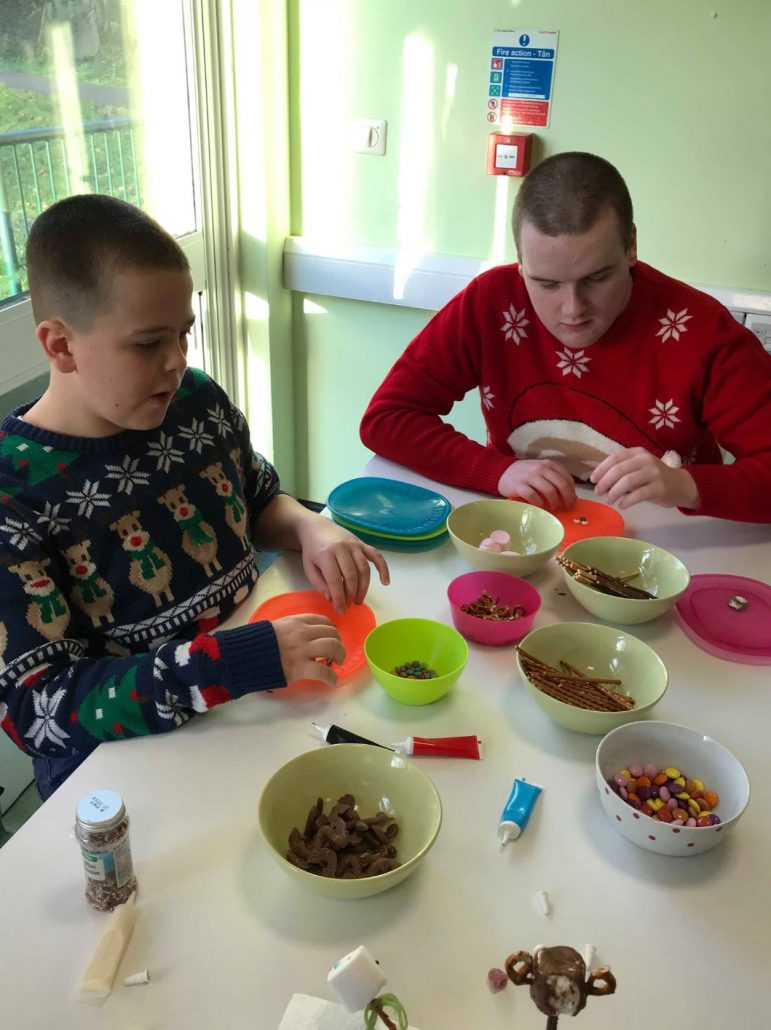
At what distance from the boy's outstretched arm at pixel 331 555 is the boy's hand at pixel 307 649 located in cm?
14

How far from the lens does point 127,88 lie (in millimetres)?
Answer: 2100

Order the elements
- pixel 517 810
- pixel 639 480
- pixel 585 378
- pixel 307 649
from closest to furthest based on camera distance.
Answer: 1. pixel 517 810
2. pixel 307 649
3. pixel 639 480
4. pixel 585 378

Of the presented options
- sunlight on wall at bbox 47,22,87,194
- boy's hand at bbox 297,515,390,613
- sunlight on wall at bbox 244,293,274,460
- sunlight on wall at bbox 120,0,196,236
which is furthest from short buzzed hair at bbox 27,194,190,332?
sunlight on wall at bbox 244,293,274,460

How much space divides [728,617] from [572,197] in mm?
643

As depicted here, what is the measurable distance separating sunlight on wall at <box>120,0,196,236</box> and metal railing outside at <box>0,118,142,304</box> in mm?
134

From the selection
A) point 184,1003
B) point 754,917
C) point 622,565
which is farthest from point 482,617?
point 184,1003

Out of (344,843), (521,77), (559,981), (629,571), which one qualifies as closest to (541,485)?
(629,571)

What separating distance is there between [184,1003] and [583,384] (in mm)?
1148

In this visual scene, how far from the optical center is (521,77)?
83.7 inches

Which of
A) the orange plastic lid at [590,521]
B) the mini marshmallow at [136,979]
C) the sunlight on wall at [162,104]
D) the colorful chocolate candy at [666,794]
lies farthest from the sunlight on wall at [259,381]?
the mini marshmallow at [136,979]

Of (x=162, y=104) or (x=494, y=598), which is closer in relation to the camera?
(x=494, y=598)

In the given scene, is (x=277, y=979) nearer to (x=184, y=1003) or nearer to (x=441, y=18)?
(x=184, y=1003)

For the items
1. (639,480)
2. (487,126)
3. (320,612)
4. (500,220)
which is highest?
(487,126)

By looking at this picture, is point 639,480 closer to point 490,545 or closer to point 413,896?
point 490,545
